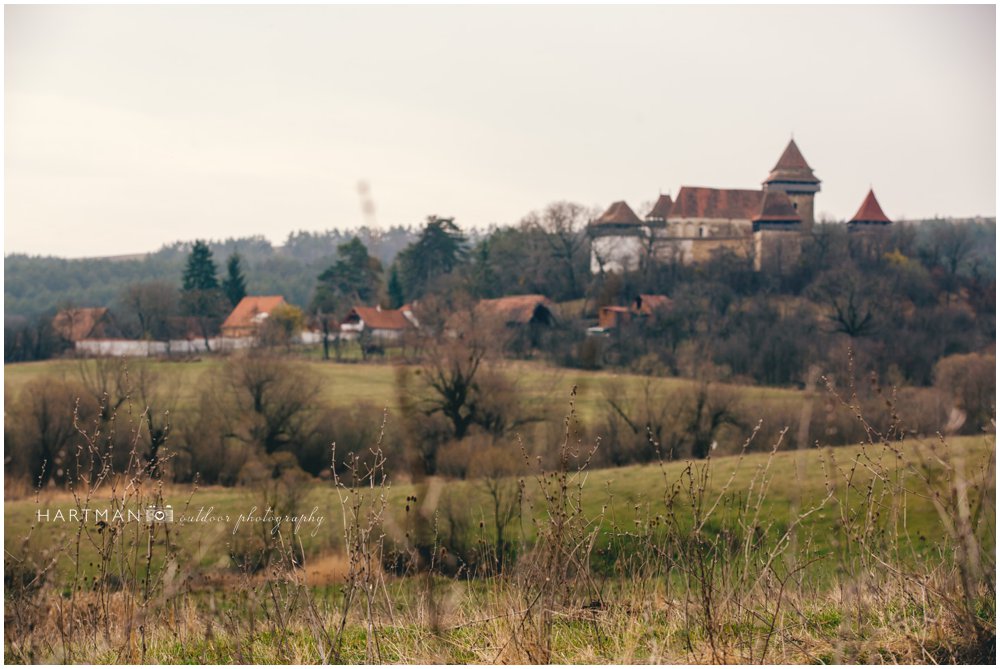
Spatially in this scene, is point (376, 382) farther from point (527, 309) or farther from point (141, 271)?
point (141, 271)

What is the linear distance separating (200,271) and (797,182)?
5131 cm

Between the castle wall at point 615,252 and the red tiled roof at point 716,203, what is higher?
the red tiled roof at point 716,203

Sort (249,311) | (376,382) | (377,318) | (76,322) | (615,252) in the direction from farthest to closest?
1. (615,252)
2. (249,311)
3. (377,318)
4. (76,322)
5. (376,382)

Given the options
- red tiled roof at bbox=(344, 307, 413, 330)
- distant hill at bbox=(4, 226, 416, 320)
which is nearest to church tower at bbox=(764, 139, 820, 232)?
distant hill at bbox=(4, 226, 416, 320)

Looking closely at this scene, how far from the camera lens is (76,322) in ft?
149

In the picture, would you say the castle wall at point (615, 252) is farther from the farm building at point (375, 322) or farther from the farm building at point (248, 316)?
the farm building at point (248, 316)

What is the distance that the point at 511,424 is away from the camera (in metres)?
28.8

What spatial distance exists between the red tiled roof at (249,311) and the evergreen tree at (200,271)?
3.25 metres

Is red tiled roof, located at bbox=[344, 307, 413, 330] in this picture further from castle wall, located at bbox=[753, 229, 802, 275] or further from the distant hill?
castle wall, located at bbox=[753, 229, 802, 275]

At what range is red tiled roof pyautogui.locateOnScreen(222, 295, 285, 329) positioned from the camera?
5447 centimetres

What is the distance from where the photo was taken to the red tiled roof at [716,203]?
3063 inches

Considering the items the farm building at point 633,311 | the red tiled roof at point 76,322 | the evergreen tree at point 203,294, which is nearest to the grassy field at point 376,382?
the red tiled roof at point 76,322

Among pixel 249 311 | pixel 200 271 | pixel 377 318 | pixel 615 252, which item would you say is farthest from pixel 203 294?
pixel 615 252

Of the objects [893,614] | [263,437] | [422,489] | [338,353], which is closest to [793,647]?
[893,614]
